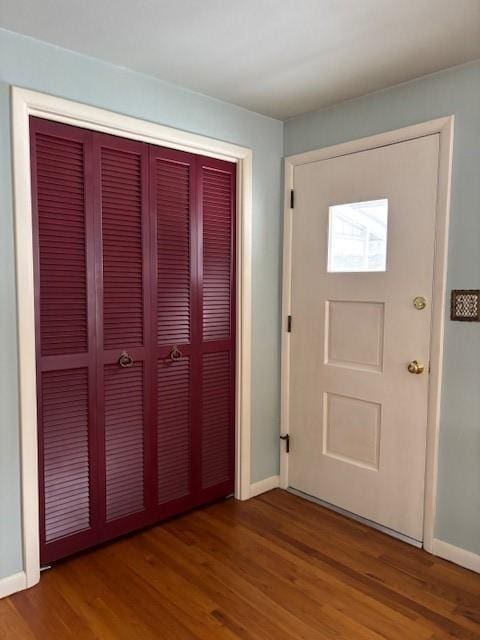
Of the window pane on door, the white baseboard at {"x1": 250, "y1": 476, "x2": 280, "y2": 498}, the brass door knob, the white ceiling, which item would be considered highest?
the white ceiling

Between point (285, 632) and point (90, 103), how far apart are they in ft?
7.49

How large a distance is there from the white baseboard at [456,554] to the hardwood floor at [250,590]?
38 mm

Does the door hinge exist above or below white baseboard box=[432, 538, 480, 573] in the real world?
above

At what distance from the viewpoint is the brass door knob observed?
225 centimetres

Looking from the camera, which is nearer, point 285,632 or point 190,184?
point 285,632

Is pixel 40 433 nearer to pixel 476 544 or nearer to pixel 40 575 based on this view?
pixel 40 575

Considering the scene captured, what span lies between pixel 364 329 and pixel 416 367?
341mm

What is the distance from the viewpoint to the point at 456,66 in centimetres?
206

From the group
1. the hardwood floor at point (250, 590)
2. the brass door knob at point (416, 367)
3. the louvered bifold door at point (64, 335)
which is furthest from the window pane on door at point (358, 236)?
the hardwood floor at point (250, 590)

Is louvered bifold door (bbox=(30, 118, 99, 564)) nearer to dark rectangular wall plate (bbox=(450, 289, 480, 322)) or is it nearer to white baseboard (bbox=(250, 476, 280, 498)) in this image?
white baseboard (bbox=(250, 476, 280, 498))

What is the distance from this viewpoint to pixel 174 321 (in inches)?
96.2

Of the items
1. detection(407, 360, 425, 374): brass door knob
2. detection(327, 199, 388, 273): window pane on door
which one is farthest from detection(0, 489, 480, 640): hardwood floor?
detection(327, 199, 388, 273): window pane on door

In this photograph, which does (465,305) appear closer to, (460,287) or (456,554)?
(460,287)

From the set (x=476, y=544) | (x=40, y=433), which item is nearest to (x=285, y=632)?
(x=476, y=544)
